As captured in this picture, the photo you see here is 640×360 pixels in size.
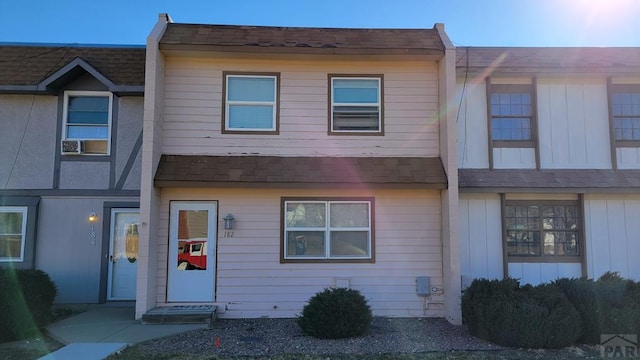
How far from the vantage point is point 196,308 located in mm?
8977

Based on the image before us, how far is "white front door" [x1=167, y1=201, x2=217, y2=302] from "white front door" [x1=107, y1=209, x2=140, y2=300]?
1.73 metres

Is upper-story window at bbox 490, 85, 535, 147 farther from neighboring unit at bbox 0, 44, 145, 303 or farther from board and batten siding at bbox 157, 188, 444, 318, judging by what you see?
neighboring unit at bbox 0, 44, 145, 303

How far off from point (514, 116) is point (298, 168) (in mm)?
5034

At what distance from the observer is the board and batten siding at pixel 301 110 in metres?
9.58

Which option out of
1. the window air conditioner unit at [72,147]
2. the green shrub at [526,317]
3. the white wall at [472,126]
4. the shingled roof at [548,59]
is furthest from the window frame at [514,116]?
the window air conditioner unit at [72,147]

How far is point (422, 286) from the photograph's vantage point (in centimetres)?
935

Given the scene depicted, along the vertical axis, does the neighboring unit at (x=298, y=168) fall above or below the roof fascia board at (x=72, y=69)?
below

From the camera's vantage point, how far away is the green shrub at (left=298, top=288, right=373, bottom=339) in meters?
7.59

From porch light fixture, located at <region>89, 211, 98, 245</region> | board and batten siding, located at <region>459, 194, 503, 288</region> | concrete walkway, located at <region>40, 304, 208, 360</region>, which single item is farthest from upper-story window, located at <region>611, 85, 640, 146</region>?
porch light fixture, located at <region>89, 211, 98, 245</region>

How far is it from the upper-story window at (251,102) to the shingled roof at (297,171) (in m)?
0.71

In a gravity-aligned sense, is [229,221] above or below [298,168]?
below

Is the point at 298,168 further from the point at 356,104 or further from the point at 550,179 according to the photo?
the point at 550,179

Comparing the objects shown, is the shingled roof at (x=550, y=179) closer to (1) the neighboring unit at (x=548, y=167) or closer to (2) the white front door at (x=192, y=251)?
(1) the neighboring unit at (x=548, y=167)

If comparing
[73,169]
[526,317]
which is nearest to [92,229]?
[73,169]
